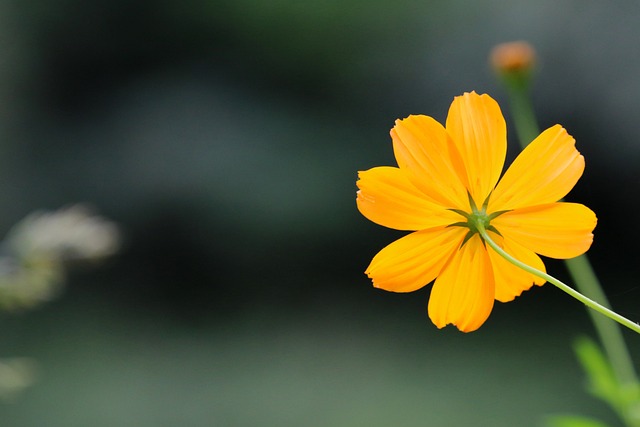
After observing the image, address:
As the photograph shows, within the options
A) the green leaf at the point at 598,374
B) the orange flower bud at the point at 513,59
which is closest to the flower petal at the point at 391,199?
the green leaf at the point at 598,374

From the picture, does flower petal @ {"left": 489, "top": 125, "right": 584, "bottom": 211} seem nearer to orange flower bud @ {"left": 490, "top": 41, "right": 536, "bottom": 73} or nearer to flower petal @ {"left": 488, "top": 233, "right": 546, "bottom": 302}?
flower petal @ {"left": 488, "top": 233, "right": 546, "bottom": 302}

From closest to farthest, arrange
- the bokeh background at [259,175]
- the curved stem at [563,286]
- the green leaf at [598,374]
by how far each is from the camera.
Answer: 1. the curved stem at [563,286]
2. the green leaf at [598,374]
3. the bokeh background at [259,175]

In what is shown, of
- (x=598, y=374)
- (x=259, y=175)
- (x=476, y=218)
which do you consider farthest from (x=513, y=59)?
(x=259, y=175)

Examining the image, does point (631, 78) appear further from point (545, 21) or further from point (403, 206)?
point (403, 206)

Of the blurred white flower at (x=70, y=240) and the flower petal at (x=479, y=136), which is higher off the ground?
the blurred white flower at (x=70, y=240)

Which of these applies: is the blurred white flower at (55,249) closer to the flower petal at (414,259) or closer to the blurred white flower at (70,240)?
the blurred white flower at (70,240)

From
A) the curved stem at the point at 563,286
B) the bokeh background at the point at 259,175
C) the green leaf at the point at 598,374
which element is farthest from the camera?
the bokeh background at the point at 259,175

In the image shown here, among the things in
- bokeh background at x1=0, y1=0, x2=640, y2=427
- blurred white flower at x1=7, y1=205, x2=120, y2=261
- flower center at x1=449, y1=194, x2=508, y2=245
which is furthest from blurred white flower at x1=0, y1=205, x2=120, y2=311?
bokeh background at x1=0, y1=0, x2=640, y2=427

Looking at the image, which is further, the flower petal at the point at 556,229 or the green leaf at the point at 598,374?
the green leaf at the point at 598,374
